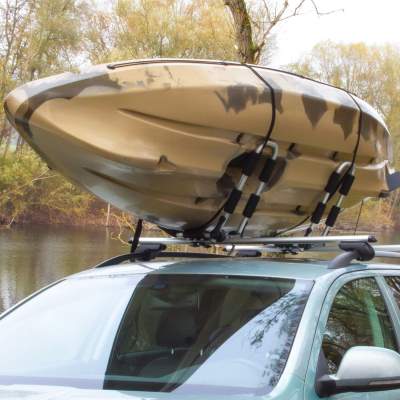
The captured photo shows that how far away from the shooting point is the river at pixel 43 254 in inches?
641

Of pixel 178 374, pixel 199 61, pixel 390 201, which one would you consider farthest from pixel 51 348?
pixel 390 201

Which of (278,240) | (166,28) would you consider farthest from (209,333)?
(166,28)

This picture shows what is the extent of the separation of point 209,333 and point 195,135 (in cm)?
101

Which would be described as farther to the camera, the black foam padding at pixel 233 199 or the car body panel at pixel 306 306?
the black foam padding at pixel 233 199

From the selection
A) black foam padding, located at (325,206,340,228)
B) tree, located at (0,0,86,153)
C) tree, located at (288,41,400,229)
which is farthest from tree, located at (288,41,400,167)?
black foam padding, located at (325,206,340,228)

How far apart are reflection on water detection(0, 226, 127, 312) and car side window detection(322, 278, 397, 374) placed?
37.9 ft

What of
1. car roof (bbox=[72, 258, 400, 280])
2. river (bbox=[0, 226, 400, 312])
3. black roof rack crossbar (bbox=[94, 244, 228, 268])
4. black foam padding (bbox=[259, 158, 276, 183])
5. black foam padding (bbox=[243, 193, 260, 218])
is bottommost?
river (bbox=[0, 226, 400, 312])

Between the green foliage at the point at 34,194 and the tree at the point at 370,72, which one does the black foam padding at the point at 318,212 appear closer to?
the green foliage at the point at 34,194

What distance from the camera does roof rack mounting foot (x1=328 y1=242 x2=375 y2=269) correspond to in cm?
298

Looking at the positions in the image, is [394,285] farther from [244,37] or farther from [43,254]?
[43,254]

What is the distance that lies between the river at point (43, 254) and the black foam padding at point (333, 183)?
10823 millimetres

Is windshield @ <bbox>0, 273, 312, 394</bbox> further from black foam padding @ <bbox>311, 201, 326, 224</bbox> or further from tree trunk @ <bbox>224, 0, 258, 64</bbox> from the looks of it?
tree trunk @ <bbox>224, 0, 258, 64</bbox>

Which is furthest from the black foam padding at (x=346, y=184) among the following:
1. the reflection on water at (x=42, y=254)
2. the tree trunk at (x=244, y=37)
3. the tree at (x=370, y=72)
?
the tree at (x=370, y=72)

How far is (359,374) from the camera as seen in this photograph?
7.75 ft
